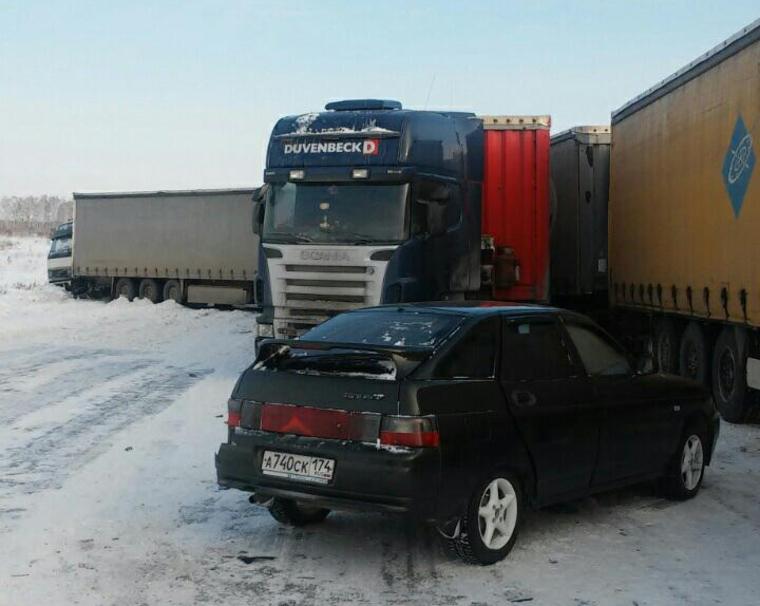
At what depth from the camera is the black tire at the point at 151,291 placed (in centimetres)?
3500

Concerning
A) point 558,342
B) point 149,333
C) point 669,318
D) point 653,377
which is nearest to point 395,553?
point 558,342

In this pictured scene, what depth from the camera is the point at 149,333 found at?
2255 cm

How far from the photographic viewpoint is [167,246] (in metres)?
34.1

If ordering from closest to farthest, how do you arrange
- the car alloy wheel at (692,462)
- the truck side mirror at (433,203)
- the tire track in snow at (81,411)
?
the car alloy wheel at (692,462) < the tire track in snow at (81,411) < the truck side mirror at (433,203)

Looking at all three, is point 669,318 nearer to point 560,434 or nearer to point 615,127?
point 615,127

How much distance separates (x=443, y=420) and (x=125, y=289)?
32.1 m

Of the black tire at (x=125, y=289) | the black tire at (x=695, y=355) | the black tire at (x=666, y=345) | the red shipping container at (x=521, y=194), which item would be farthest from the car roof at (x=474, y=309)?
the black tire at (x=125, y=289)

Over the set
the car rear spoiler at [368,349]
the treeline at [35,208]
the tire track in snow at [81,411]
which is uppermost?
the treeline at [35,208]

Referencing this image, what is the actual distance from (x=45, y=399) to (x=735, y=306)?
7801mm

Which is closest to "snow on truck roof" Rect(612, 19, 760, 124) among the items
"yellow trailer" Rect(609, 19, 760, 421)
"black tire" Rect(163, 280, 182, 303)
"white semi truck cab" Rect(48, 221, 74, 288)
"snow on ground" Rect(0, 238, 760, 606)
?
"yellow trailer" Rect(609, 19, 760, 421)

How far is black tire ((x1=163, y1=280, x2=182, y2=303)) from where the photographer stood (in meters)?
34.1

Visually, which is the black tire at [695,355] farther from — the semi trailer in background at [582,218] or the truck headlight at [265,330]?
the truck headlight at [265,330]

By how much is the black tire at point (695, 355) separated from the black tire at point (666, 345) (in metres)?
0.23

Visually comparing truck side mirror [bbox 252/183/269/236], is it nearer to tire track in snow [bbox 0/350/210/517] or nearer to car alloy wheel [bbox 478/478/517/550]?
tire track in snow [bbox 0/350/210/517]
